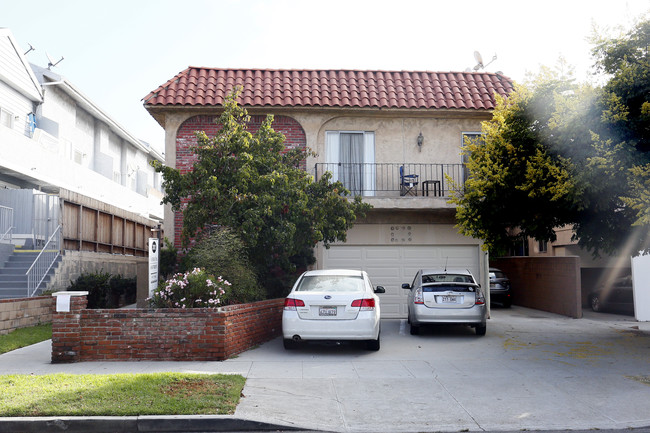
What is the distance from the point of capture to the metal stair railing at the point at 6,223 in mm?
18969

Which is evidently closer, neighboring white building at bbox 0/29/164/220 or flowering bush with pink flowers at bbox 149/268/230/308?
flowering bush with pink flowers at bbox 149/268/230/308

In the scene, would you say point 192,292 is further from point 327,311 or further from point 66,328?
point 327,311

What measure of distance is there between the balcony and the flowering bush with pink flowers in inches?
255

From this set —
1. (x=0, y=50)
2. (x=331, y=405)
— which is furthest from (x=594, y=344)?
(x=0, y=50)

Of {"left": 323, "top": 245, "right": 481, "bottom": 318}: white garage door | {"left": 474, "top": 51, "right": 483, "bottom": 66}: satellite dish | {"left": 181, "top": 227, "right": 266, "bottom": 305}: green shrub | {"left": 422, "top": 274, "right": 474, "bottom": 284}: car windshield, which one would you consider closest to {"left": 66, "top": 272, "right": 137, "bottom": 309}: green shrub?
{"left": 181, "top": 227, "right": 266, "bottom": 305}: green shrub

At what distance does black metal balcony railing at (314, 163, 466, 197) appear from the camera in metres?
17.1

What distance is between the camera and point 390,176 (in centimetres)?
1733

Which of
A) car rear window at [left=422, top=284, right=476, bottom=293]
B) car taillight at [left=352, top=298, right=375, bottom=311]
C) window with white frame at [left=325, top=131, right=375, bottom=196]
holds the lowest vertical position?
car taillight at [left=352, top=298, right=375, bottom=311]

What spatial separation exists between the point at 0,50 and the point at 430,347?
18.0 meters

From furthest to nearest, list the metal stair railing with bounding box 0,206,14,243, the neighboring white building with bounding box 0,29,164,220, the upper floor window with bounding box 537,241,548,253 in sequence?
1. the upper floor window with bounding box 537,241,548,253
2. the neighboring white building with bounding box 0,29,164,220
3. the metal stair railing with bounding box 0,206,14,243

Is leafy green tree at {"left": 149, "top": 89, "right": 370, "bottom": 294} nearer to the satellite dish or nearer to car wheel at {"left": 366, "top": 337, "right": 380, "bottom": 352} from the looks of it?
car wheel at {"left": 366, "top": 337, "right": 380, "bottom": 352}

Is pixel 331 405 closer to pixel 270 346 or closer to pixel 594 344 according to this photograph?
pixel 270 346

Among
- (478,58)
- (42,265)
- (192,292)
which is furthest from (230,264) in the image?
(478,58)

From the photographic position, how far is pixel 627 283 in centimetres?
1780
